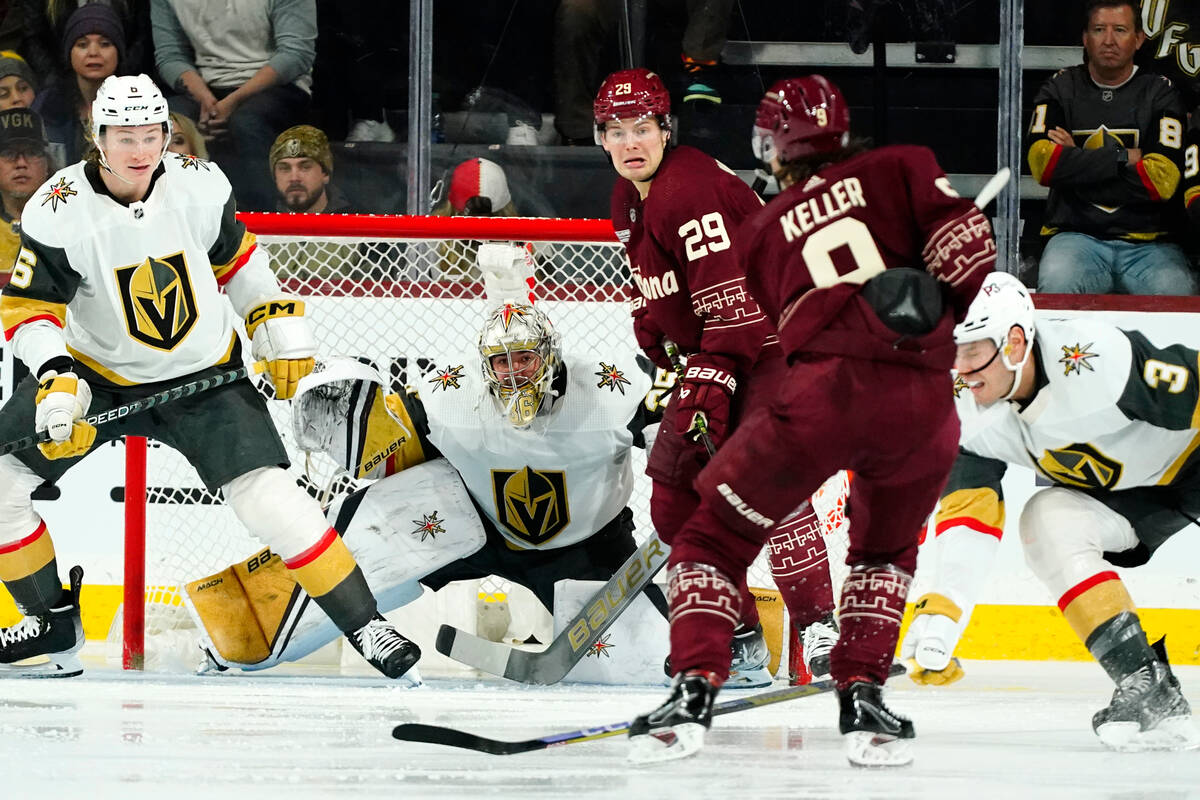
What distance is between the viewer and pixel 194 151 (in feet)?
14.0

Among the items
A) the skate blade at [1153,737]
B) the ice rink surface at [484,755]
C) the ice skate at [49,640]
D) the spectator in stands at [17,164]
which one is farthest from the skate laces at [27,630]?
the skate blade at [1153,737]

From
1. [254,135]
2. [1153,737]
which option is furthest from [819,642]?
[254,135]

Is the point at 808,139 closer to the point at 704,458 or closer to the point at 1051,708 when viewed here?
the point at 704,458

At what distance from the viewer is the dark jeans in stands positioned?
165 inches

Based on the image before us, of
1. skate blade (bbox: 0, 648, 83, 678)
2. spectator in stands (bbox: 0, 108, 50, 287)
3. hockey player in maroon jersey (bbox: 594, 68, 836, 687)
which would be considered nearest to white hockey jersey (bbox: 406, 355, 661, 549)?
hockey player in maroon jersey (bbox: 594, 68, 836, 687)

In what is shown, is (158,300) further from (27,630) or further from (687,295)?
(687,295)

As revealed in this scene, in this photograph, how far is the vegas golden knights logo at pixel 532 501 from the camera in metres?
3.54

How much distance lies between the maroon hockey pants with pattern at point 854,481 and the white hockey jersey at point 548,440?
1.26 m

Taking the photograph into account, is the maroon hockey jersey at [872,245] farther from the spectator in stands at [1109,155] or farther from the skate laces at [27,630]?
the spectator in stands at [1109,155]

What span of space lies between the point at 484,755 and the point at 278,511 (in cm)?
104

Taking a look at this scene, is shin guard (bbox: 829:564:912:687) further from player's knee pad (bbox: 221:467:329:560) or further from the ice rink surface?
player's knee pad (bbox: 221:467:329:560)

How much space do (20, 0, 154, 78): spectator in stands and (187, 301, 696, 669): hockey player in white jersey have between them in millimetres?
1462

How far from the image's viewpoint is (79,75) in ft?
14.2

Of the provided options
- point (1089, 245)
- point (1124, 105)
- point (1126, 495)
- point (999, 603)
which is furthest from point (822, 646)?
point (1124, 105)
